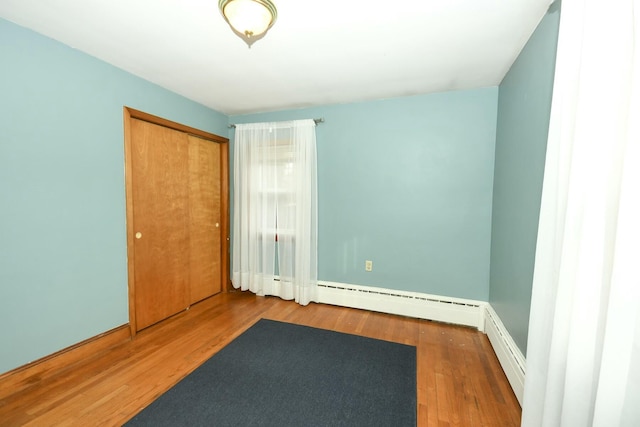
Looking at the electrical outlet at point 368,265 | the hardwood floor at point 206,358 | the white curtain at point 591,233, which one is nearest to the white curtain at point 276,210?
the hardwood floor at point 206,358

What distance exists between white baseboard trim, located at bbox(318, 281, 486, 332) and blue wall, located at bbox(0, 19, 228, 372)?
2116 mm

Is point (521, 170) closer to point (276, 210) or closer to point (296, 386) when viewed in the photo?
point (296, 386)

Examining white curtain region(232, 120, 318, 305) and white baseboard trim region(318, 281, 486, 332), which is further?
white curtain region(232, 120, 318, 305)

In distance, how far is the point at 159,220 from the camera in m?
2.57

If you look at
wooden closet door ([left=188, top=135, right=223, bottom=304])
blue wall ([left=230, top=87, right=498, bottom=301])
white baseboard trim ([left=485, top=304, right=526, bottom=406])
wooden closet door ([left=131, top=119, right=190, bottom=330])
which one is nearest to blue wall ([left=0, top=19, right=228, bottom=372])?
wooden closet door ([left=131, top=119, right=190, bottom=330])

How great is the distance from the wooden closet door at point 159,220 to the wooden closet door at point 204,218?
0.32 ft

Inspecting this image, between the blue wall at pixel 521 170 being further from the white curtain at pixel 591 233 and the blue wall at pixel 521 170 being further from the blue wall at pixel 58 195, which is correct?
the blue wall at pixel 58 195

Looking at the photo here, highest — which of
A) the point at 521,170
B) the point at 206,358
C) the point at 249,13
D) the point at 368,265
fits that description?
the point at 249,13

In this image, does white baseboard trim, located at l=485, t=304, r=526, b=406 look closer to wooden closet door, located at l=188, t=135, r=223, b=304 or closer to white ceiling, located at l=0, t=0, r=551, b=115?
white ceiling, located at l=0, t=0, r=551, b=115

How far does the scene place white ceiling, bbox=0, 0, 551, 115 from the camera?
4.76ft

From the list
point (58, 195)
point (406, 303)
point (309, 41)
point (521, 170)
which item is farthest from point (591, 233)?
point (58, 195)

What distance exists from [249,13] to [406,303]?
9.37ft

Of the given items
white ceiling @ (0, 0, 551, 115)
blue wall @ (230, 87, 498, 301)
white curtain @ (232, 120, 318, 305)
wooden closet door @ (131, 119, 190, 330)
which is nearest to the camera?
white ceiling @ (0, 0, 551, 115)

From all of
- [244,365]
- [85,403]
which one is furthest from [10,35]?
[244,365]
